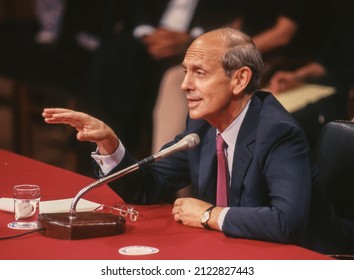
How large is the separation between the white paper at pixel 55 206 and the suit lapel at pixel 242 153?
42 centimetres

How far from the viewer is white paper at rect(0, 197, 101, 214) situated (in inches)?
93.1

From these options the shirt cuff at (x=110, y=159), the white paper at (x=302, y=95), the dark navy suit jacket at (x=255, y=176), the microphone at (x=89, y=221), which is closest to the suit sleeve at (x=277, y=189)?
the dark navy suit jacket at (x=255, y=176)

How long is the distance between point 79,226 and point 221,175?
1.83 ft

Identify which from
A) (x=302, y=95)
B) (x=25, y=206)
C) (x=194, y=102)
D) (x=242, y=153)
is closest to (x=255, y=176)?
(x=242, y=153)

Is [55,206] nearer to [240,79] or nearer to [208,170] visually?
[208,170]

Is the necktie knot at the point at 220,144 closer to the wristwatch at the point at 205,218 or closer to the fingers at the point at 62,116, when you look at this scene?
the wristwatch at the point at 205,218

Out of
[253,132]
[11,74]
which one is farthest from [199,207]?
[11,74]

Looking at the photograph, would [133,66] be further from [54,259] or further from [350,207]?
[54,259]

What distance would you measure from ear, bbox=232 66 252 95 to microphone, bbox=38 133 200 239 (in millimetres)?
296

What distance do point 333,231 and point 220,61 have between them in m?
0.67

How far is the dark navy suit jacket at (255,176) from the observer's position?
2154mm

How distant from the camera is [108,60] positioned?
497cm

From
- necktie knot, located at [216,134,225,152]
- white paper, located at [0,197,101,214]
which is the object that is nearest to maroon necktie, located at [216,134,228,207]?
necktie knot, located at [216,134,225,152]

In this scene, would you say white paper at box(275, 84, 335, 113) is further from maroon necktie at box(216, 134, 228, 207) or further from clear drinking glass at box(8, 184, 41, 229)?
clear drinking glass at box(8, 184, 41, 229)
